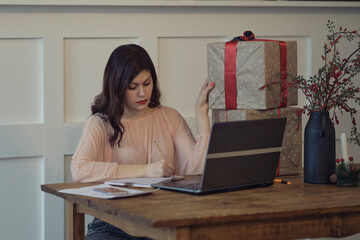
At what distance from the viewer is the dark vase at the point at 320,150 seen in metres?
2.14

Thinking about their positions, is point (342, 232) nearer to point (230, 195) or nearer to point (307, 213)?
point (307, 213)

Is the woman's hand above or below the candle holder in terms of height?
above

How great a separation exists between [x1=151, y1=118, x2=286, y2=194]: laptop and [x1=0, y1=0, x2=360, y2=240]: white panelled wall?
2.63 ft

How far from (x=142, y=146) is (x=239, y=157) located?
652 millimetres

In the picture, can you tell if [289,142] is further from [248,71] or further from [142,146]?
[142,146]

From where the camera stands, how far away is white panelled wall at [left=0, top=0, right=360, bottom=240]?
2602 mm

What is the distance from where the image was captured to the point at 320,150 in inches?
84.5

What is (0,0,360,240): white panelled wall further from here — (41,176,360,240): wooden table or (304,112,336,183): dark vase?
(304,112,336,183): dark vase

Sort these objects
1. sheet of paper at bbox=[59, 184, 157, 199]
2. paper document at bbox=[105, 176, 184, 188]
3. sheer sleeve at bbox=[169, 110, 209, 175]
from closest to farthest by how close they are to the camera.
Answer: sheet of paper at bbox=[59, 184, 157, 199] → paper document at bbox=[105, 176, 184, 188] → sheer sleeve at bbox=[169, 110, 209, 175]

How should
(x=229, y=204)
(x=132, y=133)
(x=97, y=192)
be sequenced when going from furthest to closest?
(x=132, y=133) < (x=97, y=192) < (x=229, y=204)

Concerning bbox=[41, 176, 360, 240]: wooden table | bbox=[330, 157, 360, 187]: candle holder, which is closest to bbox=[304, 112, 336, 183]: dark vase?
bbox=[330, 157, 360, 187]: candle holder

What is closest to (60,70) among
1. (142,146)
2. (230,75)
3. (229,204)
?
(142,146)

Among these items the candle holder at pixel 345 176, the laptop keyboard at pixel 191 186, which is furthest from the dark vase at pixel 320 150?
the laptop keyboard at pixel 191 186

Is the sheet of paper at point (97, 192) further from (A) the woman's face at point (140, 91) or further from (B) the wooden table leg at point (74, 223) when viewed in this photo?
(A) the woman's face at point (140, 91)
